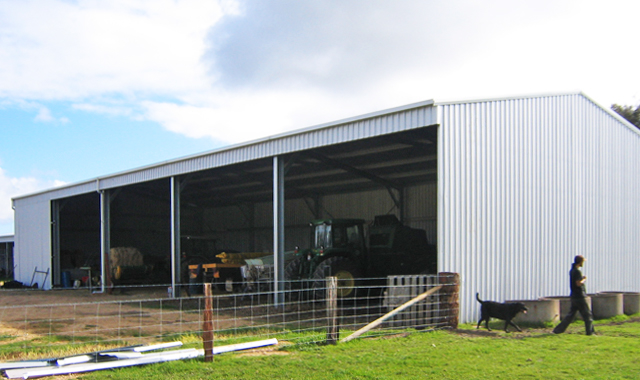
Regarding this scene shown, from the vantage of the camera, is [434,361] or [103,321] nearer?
[434,361]

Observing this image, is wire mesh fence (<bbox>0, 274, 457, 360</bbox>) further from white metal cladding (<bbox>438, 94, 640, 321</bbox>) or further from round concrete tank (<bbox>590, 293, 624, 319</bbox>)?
round concrete tank (<bbox>590, 293, 624, 319</bbox>)

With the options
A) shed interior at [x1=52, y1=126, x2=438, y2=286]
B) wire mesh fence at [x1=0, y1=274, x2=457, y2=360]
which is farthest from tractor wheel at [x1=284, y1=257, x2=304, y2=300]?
shed interior at [x1=52, y1=126, x2=438, y2=286]

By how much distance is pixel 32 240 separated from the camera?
29500 millimetres

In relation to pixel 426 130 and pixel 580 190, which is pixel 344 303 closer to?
pixel 426 130

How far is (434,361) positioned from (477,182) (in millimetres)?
5808

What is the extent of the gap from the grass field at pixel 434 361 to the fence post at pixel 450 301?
2.90ft

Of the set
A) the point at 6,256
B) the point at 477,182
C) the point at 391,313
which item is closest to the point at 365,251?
the point at 477,182

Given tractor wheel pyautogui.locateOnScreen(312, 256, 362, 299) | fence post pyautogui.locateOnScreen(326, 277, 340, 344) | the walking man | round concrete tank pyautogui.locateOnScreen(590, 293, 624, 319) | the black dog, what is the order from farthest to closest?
1. tractor wheel pyautogui.locateOnScreen(312, 256, 362, 299)
2. round concrete tank pyautogui.locateOnScreen(590, 293, 624, 319)
3. the black dog
4. the walking man
5. fence post pyautogui.locateOnScreen(326, 277, 340, 344)

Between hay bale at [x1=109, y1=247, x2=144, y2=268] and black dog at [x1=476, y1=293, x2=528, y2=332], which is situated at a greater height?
black dog at [x1=476, y1=293, x2=528, y2=332]

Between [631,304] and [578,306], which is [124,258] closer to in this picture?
[631,304]

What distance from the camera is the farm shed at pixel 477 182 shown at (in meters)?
12.0

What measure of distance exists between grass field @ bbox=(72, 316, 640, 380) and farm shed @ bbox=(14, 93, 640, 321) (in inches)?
106

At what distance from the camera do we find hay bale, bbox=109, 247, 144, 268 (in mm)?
24969

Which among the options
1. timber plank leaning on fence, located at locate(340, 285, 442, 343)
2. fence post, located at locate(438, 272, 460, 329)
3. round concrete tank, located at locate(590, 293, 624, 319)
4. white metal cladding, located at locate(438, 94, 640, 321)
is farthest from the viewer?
round concrete tank, located at locate(590, 293, 624, 319)
